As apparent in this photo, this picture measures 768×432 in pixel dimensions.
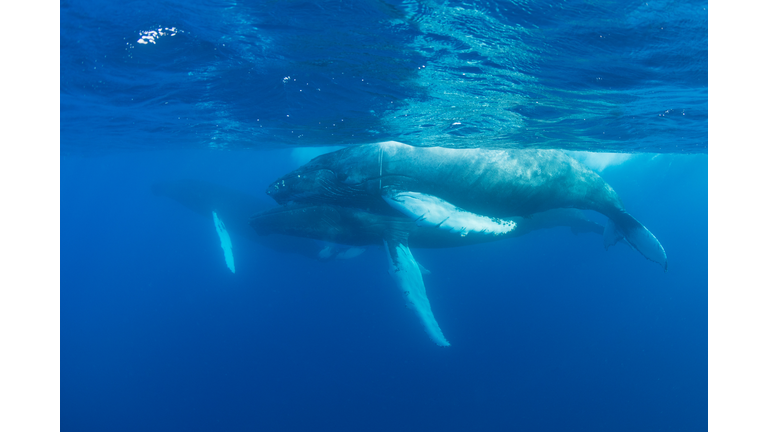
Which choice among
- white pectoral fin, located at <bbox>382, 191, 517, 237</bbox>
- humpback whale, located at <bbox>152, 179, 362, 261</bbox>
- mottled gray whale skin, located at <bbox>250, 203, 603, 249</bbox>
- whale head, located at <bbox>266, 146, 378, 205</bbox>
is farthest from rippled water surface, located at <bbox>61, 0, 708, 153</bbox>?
humpback whale, located at <bbox>152, 179, 362, 261</bbox>

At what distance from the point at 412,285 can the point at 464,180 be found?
9.46 feet

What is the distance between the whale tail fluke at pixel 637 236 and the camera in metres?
9.30

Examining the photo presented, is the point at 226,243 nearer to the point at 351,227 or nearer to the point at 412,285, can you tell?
the point at 351,227

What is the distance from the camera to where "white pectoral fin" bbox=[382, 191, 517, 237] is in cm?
765

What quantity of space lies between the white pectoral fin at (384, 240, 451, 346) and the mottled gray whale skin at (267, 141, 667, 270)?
1164 millimetres

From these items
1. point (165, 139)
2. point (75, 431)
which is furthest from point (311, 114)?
point (75, 431)

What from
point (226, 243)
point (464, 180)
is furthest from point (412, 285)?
point (226, 243)

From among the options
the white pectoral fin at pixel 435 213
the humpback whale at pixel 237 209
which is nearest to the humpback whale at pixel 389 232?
the white pectoral fin at pixel 435 213

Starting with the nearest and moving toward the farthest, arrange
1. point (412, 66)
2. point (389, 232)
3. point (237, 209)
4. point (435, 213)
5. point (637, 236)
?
1. point (435, 213)
2. point (412, 66)
3. point (637, 236)
4. point (389, 232)
5. point (237, 209)

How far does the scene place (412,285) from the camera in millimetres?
9258

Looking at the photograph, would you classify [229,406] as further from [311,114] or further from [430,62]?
[430,62]

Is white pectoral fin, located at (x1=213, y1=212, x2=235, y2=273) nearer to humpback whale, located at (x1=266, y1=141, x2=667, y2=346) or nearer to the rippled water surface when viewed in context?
the rippled water surface

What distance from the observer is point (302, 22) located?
6.46 metres

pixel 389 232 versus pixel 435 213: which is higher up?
pixel 435 213
